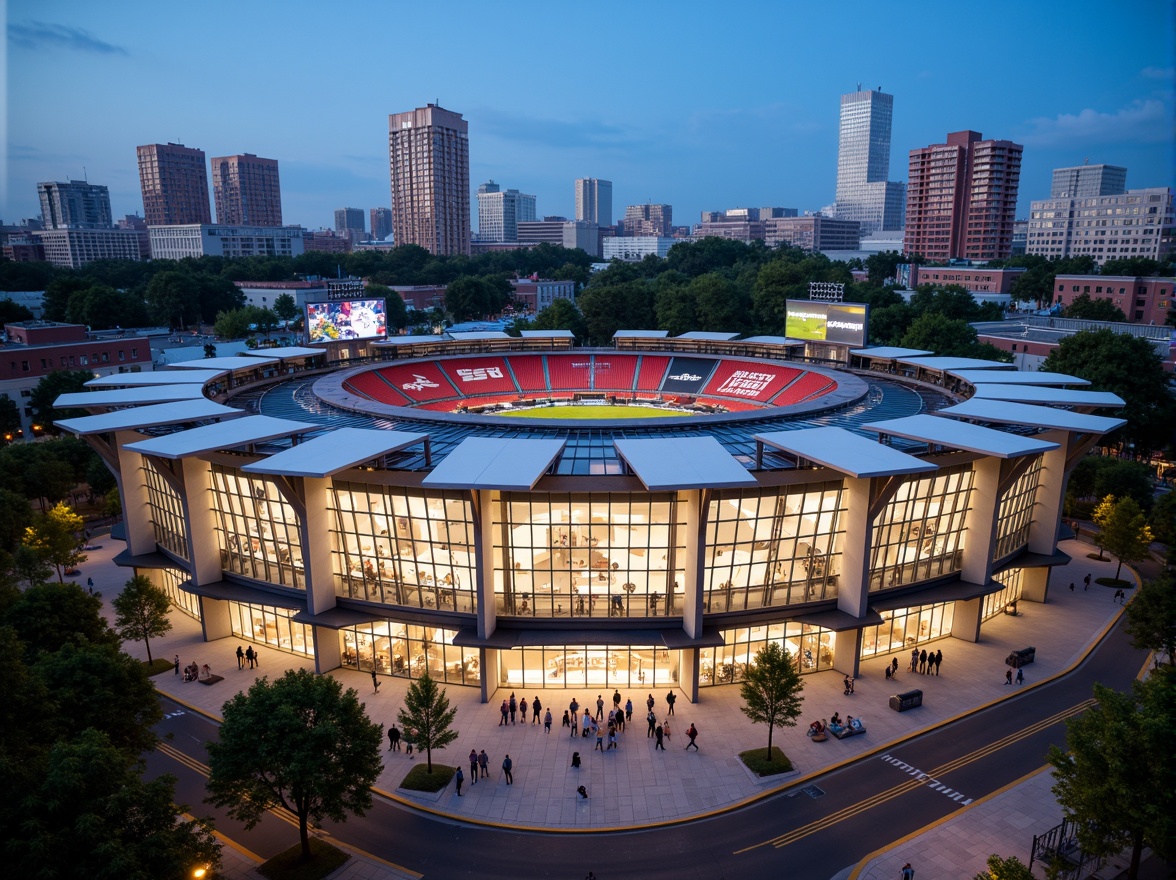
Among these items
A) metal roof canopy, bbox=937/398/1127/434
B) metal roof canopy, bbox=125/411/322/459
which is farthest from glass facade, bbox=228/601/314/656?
metal roof canopy, bbox=937/398/1127/434

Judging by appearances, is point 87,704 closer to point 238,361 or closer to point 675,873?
point 675,873

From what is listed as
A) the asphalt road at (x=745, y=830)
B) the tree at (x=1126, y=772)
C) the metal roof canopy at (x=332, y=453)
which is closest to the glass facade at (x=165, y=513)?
the metal roof canopy at (x=332, y=453)

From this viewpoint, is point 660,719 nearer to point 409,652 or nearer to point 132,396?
point 409,652

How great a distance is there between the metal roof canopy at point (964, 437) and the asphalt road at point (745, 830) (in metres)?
12.5

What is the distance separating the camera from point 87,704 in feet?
81.9

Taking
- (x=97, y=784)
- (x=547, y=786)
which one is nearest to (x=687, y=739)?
(x=547, y=786)

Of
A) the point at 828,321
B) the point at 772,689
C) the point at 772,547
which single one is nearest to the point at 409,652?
the point at 772,689

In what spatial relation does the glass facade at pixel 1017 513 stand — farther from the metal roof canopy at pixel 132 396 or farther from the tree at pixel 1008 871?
the metal roof canopy at pixel 132 396

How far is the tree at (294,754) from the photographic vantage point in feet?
75.9

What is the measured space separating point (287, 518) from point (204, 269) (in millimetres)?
161030

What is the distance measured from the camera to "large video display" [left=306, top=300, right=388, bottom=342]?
69.8 metres

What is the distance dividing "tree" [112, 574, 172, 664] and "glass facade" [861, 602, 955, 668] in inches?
1449

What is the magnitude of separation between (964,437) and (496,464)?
22.3 m

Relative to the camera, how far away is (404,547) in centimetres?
3606
